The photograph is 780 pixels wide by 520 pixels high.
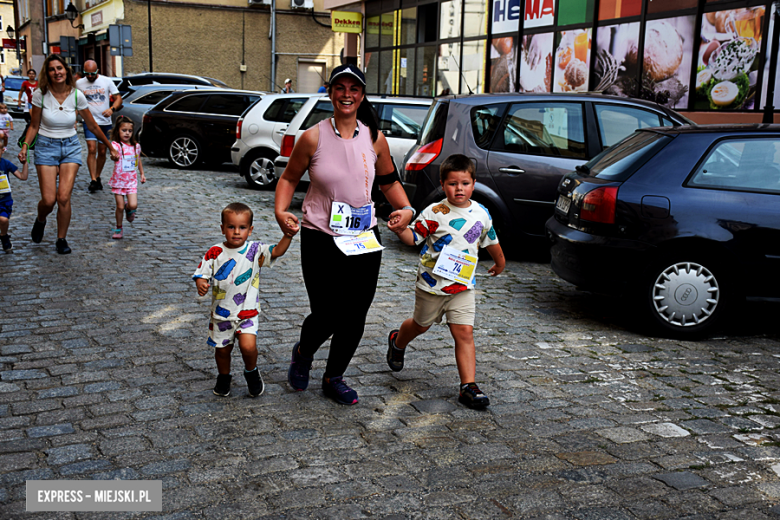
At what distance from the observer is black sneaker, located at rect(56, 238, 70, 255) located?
7.96 m

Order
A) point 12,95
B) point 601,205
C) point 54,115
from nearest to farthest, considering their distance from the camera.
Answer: point 601,205
point 54,115
point 12,95

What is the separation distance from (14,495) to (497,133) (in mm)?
6076

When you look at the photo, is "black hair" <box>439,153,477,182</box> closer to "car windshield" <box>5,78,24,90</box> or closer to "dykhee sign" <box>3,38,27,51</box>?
"car windshield" <box>5,78,24,90</box>

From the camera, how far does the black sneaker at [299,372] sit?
14.5ft

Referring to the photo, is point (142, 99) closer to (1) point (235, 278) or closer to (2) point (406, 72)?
(2) point (406, 72)

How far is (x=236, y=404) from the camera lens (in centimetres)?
425

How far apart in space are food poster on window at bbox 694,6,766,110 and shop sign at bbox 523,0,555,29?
4.42m

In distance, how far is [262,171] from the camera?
13438mm

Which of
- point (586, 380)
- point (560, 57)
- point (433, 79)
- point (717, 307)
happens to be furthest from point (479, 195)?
Result: point (433, 79)

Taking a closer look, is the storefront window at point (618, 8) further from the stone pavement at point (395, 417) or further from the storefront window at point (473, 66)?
the stone pavement at point (395, 417)

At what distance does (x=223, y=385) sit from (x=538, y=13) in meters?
15.5

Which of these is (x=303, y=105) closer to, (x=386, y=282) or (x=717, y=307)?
(x=386, y=282)

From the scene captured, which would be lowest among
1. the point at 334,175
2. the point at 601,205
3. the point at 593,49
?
the point at 601,205

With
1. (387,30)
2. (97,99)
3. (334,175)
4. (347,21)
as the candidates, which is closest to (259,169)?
(97,99)
